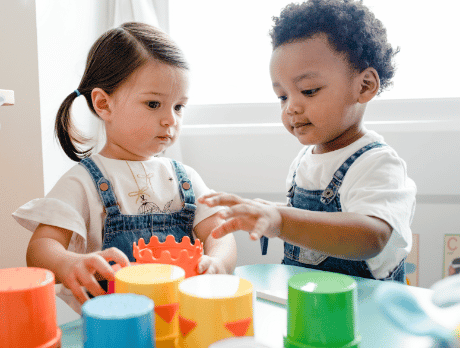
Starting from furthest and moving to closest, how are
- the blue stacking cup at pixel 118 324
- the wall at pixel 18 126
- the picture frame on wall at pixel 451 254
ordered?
the picture frame on wall at pixel 451 254
the wall at pixel 18 126
the blue stacking cup at pixel 118 324

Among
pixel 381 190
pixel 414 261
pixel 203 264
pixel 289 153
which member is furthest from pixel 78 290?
pixel 414 261

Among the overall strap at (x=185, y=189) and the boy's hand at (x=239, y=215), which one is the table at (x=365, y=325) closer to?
the boy's hand at (x=239, y=215)

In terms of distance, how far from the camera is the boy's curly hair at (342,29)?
75 cm

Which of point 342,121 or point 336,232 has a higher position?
point 342,121

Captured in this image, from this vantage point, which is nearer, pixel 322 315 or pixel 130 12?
pixel 322 315

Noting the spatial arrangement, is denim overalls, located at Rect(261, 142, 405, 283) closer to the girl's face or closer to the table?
the table

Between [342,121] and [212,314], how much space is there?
53cm

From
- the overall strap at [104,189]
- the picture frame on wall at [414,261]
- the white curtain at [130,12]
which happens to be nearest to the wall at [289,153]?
the picture frame on wall at [414,261]

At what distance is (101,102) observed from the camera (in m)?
0.80

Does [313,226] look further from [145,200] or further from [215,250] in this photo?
[145,200]

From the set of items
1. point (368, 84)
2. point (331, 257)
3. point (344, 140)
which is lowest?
point (331, 257)

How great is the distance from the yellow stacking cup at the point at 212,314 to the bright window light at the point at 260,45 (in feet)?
3.05

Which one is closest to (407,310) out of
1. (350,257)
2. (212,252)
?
(350,257)

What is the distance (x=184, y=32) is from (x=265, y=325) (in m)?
1.08
